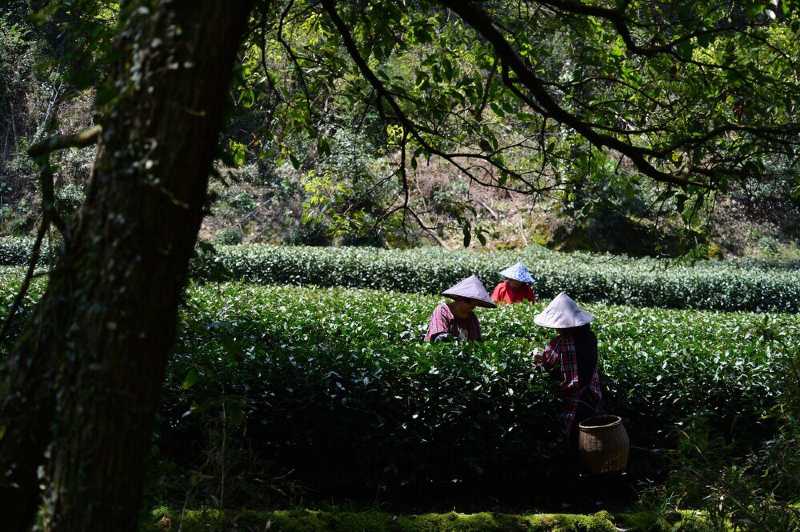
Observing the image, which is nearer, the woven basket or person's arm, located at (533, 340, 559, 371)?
the woven basket

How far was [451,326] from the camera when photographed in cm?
735

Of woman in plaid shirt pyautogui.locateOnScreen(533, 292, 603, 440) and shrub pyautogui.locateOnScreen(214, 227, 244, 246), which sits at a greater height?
shrub pyautogui.locateOnScreen(214, 227, 244, 246)

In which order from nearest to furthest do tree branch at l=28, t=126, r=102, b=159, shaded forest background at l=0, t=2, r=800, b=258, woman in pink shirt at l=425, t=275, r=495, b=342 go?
1. tree branch at l=28, t=126, r=102, b=159
2. woman in pink shirt at l=425, t=275, r=495, b=342
3. shaded forest background at l=0, t=2, r=800, b=258

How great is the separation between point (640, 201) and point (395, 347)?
18.8 metres

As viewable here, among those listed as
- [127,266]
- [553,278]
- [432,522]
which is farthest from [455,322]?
[553,278]

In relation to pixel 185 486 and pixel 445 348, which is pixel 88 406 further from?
pixel 445 348

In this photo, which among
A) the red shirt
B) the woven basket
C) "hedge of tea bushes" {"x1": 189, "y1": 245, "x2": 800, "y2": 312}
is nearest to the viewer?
the woven basket

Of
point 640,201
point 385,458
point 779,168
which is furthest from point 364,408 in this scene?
point 779,168

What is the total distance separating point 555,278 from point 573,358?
10363 mm

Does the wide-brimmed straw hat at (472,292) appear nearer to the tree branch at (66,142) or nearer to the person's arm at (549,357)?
the person's arm at (549,357)

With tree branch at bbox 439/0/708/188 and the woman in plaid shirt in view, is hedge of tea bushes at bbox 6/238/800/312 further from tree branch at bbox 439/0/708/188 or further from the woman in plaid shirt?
tree branch at bbox 439/0/708/188

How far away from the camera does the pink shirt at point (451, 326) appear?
7.31 meters

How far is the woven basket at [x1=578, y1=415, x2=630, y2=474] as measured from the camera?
5855mm

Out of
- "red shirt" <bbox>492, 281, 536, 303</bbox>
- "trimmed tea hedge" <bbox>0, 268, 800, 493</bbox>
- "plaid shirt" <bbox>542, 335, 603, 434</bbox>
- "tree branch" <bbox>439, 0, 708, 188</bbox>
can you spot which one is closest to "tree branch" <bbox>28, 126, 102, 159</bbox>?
"tree branch" <bbox>439, 0, 708, 188</bbox>
